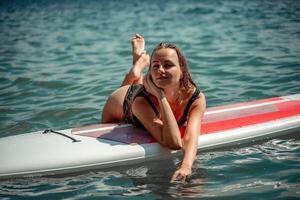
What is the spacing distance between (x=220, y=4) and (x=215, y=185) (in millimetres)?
19186

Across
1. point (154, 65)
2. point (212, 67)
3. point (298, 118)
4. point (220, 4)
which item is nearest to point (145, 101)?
point (154, 65)

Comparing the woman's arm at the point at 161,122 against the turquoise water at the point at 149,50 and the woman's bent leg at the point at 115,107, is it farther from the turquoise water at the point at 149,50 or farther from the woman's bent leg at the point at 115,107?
the woman's bent leg at the point at 115,107

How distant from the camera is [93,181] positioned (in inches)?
160

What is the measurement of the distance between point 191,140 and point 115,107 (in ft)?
3.97

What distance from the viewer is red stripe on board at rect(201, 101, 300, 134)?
15.2 feet

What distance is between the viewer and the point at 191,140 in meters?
3.97

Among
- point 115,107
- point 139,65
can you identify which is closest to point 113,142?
point 115,107

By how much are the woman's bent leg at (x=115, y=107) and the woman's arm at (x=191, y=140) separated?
38.4 inches

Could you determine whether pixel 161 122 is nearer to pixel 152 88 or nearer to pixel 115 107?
pixel 152 88

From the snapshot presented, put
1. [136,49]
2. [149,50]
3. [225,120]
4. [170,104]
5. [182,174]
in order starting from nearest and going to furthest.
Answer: [182,174]
[170,104]
[225,120]
[136,49]
[149,50]

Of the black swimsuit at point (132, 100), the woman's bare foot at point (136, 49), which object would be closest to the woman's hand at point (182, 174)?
the black swimsuit at point (132, 100)

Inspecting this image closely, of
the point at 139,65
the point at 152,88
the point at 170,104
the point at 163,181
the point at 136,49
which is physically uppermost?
the point at 136,49

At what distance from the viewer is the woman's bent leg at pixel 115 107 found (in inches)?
190

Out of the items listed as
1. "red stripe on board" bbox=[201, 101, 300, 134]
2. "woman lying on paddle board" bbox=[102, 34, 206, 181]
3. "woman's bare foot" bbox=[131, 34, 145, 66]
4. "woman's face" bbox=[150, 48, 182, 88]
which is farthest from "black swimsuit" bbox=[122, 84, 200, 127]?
"woman's bare foot" bbox=[131, 34, 145, 66]
